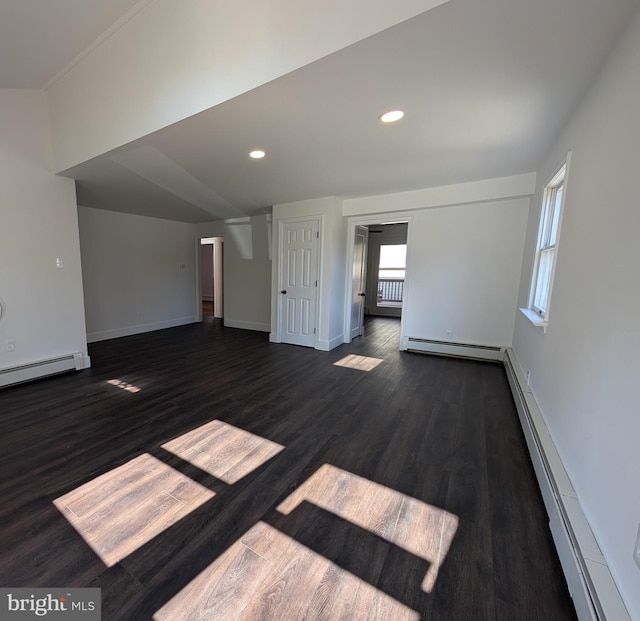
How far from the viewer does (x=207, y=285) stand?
1088cm

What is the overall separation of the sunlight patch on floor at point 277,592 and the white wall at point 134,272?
5430 millimetres

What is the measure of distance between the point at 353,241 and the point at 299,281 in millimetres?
1161

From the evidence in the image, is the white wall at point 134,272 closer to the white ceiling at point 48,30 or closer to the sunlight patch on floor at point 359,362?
the white ceiling at point 48,30

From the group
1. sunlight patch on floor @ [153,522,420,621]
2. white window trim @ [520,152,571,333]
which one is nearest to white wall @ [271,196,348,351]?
white window trim @ [520,152,571,333]

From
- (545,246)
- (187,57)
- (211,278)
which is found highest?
(187,57)

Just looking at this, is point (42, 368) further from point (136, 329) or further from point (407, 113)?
point (407, 113)

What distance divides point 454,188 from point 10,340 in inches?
223

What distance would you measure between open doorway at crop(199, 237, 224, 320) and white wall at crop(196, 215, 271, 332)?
49.0 inches

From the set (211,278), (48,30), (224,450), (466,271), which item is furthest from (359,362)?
(211,278)

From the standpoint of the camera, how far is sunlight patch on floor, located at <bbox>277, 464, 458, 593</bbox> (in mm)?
1428

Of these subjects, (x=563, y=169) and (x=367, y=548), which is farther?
(x=563, y=169)

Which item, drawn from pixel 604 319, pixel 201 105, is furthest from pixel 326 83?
pixel 604 319

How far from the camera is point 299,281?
5.05 metres

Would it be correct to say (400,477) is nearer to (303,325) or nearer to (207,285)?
(303,325)
